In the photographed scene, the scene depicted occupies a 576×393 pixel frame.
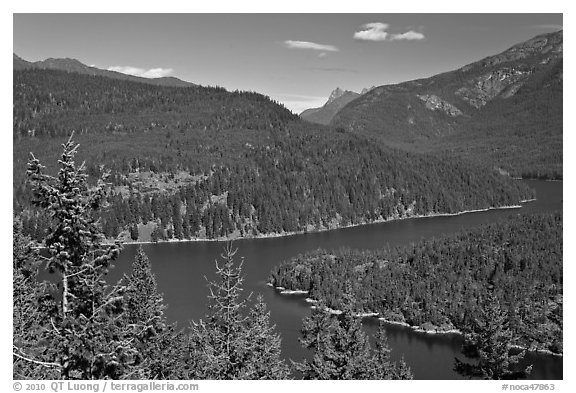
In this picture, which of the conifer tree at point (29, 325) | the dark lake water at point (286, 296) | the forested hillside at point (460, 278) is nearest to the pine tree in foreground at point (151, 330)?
the conifer tree at point (29, 325)

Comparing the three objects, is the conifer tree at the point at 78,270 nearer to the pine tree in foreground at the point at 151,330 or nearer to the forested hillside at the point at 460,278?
the pine tree in foreground at the point at 151,330

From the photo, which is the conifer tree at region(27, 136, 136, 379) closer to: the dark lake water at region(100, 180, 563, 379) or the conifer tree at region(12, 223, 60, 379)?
the conifer tree at region(12, 223, 60, 379)

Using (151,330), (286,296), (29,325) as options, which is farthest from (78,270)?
(286,296)

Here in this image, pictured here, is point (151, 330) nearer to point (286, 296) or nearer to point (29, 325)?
point (29, 325)

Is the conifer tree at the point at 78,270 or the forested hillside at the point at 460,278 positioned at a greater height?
the conifer tree at the point at 78,270

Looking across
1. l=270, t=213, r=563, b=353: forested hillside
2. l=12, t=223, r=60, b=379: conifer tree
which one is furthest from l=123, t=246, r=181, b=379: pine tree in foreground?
l=270, t=213, r=563, b=353: forested hillside

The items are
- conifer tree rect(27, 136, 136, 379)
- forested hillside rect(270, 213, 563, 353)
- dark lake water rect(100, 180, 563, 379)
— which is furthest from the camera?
forested hillside rect(270, 213, 563, 353)
